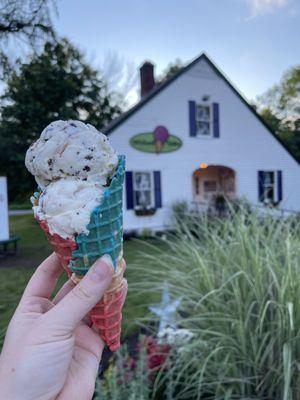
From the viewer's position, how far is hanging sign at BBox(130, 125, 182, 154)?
35.2 feet

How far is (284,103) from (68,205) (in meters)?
34.8

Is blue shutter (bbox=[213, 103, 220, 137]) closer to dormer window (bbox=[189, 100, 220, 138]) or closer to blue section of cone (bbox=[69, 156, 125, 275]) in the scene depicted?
dormer window (bbox=[189, 100, 220, 138])

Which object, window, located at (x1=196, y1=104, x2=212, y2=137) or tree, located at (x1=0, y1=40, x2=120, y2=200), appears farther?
tree, located at (x1=0, y1=40, x2=120, y2=200)

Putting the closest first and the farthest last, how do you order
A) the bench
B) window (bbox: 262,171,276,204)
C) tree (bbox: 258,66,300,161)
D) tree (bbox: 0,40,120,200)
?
the bench → window (bbox: 262,171,276,204) → tree (bbox: 0,40,120,200) → tree (bbox: 258,66,300,161)

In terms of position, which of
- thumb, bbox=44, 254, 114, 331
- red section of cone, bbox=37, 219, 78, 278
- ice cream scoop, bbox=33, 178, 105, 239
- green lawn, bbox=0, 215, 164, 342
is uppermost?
ice cream scoop, bbox=33, 178, 105, 239

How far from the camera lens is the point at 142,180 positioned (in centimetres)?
1112

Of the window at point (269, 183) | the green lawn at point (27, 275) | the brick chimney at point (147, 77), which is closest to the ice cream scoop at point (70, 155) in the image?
the green lawn at point (27, 275)

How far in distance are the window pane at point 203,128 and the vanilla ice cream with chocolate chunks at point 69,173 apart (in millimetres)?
11345

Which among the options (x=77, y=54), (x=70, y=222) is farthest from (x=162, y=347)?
(x=77, y=54)

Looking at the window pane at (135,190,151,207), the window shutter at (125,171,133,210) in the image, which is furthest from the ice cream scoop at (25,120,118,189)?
the window pane at (135,190,151,207)

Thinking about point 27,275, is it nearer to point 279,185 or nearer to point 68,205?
point 68,205

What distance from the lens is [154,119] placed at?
1100 cm

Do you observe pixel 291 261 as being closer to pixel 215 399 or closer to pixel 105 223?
pixel 215 399

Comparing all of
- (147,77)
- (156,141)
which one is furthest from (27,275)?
(147,77)
